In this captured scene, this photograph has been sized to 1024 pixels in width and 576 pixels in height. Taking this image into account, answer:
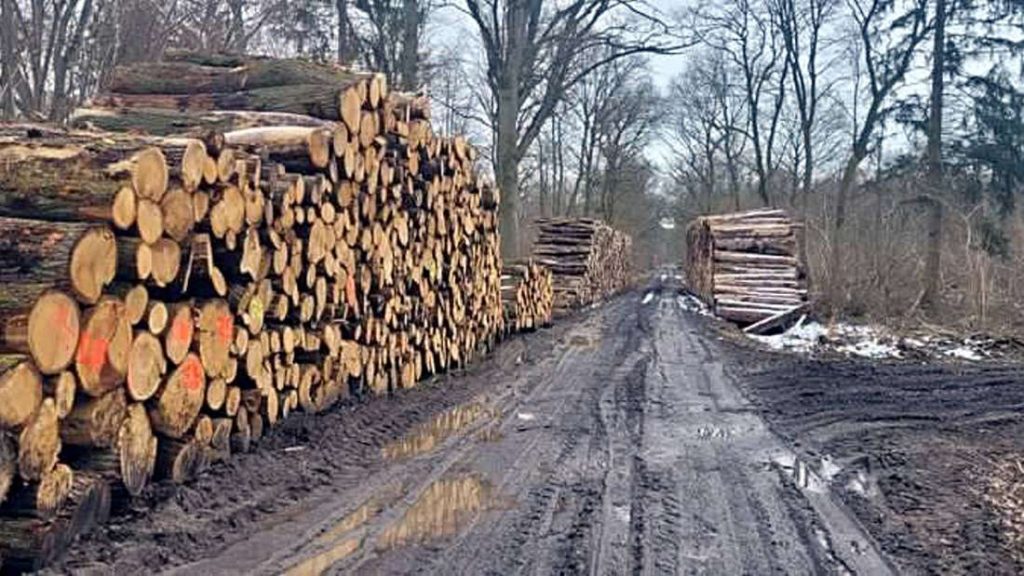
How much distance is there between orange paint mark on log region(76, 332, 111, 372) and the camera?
13.1 feet

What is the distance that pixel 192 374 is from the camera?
16.4 feet

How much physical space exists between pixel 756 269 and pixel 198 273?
15.4 m

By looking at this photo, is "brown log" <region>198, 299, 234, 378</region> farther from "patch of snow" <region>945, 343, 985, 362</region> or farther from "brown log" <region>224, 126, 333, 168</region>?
"patch of snow" <region>945, 343, 985, 362</region>

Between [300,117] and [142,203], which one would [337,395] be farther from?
[142,203]

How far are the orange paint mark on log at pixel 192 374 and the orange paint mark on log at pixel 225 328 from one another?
0.30 meters

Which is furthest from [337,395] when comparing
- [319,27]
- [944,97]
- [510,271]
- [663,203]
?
[663,203]

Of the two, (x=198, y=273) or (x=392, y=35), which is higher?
(x=392, y=35)

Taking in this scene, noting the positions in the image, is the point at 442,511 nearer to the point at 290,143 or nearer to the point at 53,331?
the point at 53,331

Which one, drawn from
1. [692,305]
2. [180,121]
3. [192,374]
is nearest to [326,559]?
[192,374]

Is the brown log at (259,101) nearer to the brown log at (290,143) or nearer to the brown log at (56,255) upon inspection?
the brown log at (290,143)

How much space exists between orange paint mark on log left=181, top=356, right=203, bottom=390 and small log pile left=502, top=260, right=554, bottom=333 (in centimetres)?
908

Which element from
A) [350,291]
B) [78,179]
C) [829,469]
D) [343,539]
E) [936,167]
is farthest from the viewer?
[936,167]

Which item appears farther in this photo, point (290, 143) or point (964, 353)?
point (964, 353)

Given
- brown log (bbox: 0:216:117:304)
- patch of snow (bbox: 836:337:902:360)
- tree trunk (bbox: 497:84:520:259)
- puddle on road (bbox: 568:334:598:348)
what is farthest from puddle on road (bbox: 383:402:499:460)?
tree trunk (bbox: 497:84:520:259)
